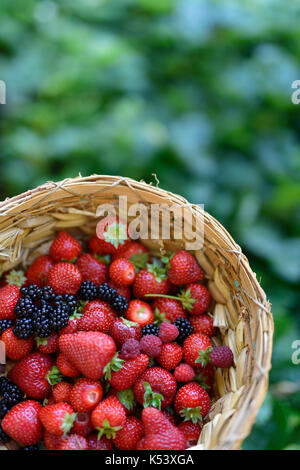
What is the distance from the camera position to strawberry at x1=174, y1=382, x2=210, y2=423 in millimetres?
1203

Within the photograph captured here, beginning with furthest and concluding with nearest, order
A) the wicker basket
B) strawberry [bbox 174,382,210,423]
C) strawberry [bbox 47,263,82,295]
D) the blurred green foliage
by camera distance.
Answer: the blurred green foliage
strawberry [bbox 47,263,82,295]
strawberry [bbox 174,382,210,423]
the wicker basket

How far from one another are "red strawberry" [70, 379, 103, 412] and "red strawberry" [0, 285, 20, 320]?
0.96ft

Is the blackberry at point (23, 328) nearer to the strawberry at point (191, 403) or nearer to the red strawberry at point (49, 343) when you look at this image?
the red strawberry at point (49, 343)

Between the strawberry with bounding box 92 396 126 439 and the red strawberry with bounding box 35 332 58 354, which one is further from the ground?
the red strawberry with bounding box 35 332 58 354

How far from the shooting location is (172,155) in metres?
2.28

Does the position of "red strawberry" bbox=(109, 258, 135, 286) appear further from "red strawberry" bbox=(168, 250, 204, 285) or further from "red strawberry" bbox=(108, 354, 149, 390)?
"red strawberry" bbox=(108, 354, 149, 390)

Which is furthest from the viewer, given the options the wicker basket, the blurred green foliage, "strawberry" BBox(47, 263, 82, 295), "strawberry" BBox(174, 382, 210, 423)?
the blurred green foliage

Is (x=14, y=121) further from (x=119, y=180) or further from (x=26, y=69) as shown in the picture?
(x=119, y=180)

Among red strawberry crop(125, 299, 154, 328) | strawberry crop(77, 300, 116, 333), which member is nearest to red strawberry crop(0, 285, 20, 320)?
strawberry crop(77, 300, 116, 333)

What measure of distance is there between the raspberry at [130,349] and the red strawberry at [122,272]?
8.9 inches

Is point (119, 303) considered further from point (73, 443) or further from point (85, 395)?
point (73, 443)

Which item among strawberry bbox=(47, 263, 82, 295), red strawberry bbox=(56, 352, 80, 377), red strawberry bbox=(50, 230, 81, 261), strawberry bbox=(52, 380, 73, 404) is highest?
red strawberry bbox=(50, 230, 81, 261)

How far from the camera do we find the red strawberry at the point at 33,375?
3.98 feet
